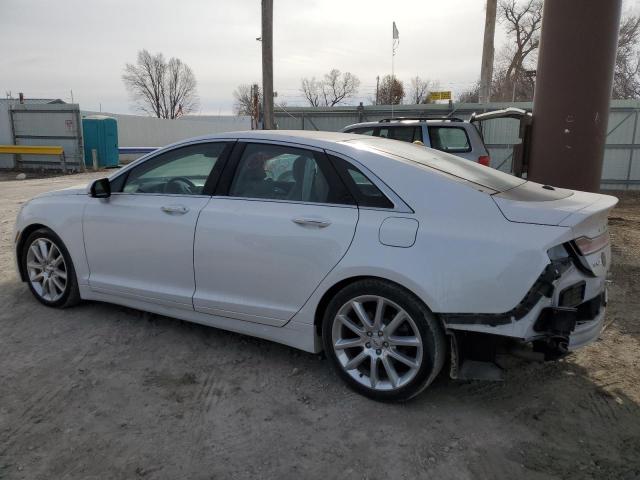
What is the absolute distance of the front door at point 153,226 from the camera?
383cm

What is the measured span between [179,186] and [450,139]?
6.32 meters

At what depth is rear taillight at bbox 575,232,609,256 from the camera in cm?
292

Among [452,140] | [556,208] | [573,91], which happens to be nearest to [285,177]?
[556,208]

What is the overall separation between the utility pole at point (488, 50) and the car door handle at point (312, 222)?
1527 centimetres

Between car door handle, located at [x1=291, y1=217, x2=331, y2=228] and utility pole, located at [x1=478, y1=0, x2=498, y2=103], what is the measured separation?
15.3 metres

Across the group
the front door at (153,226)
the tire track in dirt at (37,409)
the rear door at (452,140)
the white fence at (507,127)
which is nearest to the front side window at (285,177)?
the front door at (153,226)

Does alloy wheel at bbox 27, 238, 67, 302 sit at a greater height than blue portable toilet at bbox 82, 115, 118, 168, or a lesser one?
lesser

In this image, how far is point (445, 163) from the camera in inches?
141

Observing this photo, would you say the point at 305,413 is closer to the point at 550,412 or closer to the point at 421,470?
the point at 421,470

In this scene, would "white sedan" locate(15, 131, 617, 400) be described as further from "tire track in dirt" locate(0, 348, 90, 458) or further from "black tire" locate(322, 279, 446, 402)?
"tire track in dirt" locate(0, 348, 90, 458)

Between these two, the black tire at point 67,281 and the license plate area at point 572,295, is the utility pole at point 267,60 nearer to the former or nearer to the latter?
the black tire at point 67,281

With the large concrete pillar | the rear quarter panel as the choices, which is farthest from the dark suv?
the rear quarter panel

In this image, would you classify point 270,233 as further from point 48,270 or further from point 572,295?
point 48,270

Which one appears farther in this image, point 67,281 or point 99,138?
point 99,138
